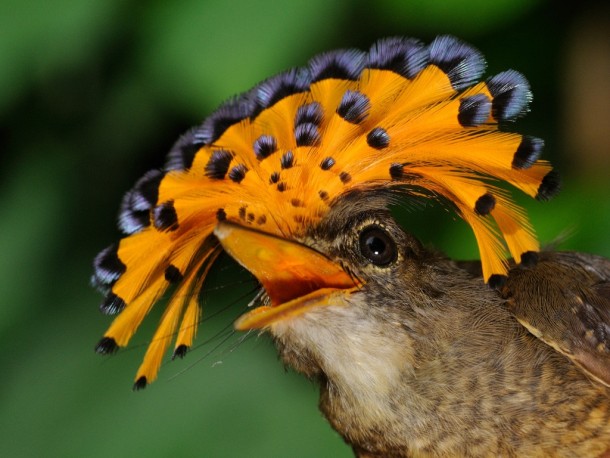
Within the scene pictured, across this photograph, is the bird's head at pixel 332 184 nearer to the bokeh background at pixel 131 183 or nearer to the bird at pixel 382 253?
the bird at pixel 382 253

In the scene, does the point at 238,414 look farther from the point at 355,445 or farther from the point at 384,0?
the point at 384,0

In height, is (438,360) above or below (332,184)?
below

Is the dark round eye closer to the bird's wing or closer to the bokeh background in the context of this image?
the bird's wing

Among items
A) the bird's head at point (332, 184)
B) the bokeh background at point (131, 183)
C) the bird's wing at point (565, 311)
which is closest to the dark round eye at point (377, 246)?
the bird's head at point (332, 184)

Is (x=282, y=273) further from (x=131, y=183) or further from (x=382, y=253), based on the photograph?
(x=131, y=183)

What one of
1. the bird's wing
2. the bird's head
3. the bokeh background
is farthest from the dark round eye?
the bokeh background

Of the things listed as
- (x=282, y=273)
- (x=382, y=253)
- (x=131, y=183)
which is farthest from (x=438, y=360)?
(x=131, y=183)
